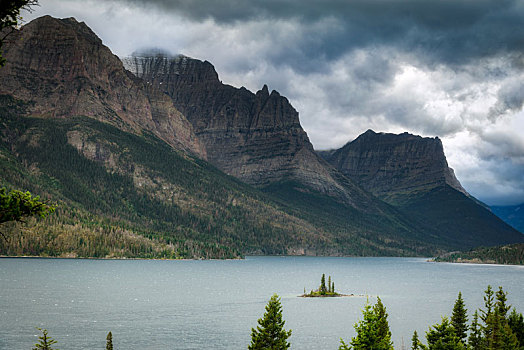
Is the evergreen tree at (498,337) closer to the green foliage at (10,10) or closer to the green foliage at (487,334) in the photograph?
the green foliage at (487,334)

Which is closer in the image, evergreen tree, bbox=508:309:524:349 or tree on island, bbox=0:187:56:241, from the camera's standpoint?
tree on island, bbox=0:187:56:241

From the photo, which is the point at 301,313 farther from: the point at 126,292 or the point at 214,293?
the point at 126,292

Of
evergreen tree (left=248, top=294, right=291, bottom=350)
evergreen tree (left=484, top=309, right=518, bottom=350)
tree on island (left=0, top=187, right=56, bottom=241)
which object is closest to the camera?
tree on island (left=0, top=187, right=56, bottom=241)

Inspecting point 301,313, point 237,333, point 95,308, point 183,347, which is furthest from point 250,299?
point 183,347

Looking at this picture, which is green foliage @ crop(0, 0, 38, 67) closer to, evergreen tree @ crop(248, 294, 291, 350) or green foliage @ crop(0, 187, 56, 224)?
green foliage @ crop(0, 187, 56, 224)

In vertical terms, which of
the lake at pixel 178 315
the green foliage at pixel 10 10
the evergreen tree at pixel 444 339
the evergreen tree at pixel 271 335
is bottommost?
the lake at pixel 178 315

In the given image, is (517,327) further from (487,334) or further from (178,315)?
(178,315)

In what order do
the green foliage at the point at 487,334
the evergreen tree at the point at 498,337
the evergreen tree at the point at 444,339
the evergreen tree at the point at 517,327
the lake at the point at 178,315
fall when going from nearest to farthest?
the evergreen tree at the point at 444,339
the green foliage at the point at 487,334
the evergreen tree at the point at 498,337
the evergreen tree at the point at 517,327
the lake at the point at 178,315

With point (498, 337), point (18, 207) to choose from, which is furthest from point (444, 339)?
point (18, 207)

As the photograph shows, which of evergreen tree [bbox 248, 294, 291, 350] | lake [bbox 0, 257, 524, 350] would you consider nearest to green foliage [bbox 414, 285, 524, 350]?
evergreen tree [bbox 248, 294, 291, 350]

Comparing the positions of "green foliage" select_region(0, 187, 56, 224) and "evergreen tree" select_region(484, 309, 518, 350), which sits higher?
"green foliage" select_region(0, 187, 56, 224)

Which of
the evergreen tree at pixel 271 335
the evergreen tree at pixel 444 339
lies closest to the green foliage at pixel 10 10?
the evergreen tree at pixel 271 335

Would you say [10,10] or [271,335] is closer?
[10,10]

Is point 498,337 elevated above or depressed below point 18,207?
below
